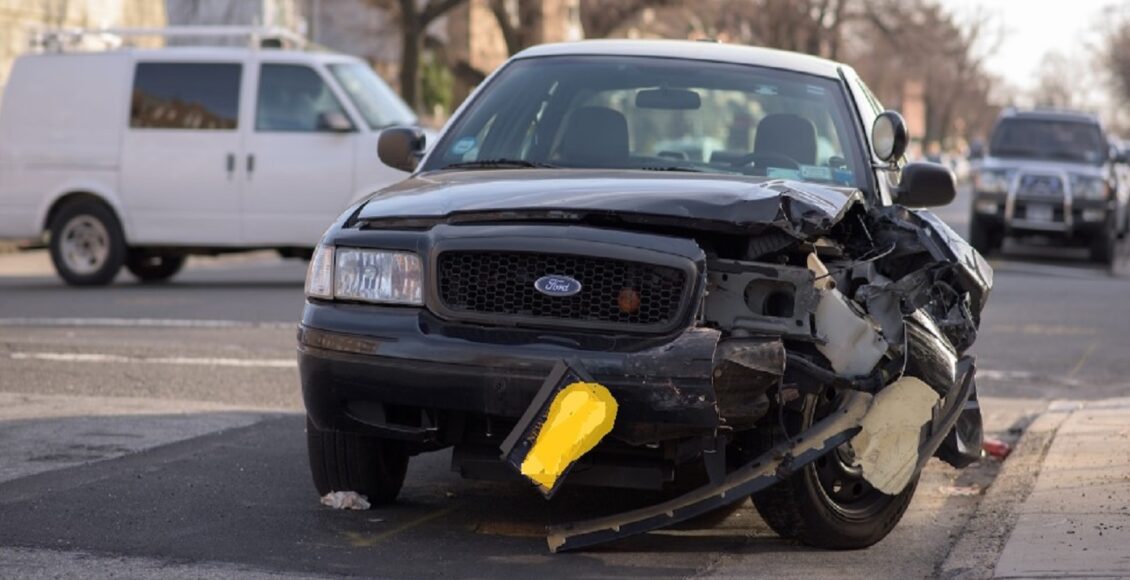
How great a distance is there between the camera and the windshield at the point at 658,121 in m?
7.05

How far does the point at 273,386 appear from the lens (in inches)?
Result: 391

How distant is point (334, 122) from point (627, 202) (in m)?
11.3

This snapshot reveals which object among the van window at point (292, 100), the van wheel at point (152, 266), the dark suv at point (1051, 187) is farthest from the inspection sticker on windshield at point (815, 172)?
the dark suv at point (1051, 187)

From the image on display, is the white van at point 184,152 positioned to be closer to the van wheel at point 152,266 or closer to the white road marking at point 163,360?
the van wheel at point 152,266

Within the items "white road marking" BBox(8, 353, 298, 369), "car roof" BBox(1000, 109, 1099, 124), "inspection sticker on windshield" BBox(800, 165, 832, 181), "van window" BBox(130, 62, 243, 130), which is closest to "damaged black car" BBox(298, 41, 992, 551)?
"inspection sticker on windshield" BBox(800, 165, 832, 181)

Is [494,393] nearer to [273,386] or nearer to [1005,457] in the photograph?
[1005,457]

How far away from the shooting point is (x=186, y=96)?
56.2 feet

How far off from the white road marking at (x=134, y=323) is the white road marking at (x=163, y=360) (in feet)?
6.35

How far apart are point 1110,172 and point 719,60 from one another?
58.7 feet

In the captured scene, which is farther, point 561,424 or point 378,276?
point 378,276

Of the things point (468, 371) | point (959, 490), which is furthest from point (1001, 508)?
point (468, 371)

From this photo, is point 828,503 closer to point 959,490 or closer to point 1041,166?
point 959,490

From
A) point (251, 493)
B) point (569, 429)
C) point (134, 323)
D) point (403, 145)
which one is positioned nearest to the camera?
point (569, 429)

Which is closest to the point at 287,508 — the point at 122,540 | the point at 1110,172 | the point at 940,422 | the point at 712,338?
the point at 122,540
